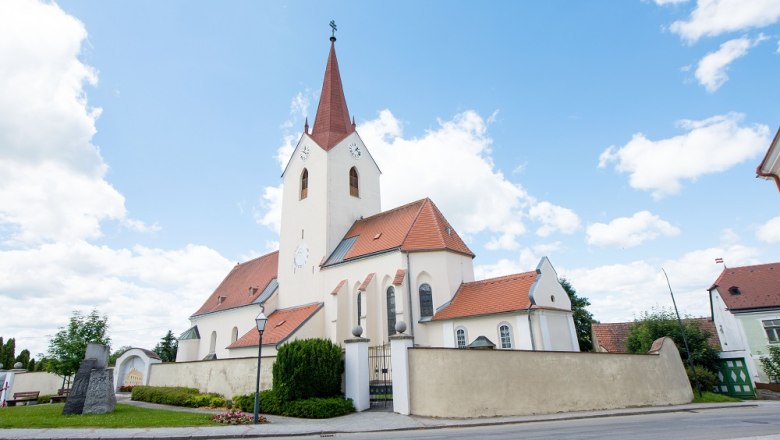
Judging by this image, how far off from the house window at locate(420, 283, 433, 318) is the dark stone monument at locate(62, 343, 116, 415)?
13.5 metres

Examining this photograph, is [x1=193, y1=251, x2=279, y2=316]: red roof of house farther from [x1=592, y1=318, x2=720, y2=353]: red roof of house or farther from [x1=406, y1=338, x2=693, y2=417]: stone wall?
[x1=592, y1=318, x2=720, y2=353]: red roof of house

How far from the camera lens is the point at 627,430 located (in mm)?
10547

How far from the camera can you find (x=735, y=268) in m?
29.9

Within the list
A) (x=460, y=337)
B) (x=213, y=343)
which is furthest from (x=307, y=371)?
(x=213, y=343)

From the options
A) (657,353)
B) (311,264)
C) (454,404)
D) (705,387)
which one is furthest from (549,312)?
(311,264)

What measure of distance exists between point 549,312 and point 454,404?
7716 millimetres

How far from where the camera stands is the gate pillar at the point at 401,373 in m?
14.0

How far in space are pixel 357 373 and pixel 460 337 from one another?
22.3ft

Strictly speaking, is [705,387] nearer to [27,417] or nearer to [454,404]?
[454,404]

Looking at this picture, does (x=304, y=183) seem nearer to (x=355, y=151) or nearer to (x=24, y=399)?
(x=355, y=151)

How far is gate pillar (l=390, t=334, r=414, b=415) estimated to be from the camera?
14.0 metres

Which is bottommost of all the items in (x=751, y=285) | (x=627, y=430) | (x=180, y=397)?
(x=627, y=430)

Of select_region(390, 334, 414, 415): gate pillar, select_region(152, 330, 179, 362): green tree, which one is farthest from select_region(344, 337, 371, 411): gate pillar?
select_region(152, 330, 179, 362): green tree

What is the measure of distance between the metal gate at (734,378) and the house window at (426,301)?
18.8 metres
